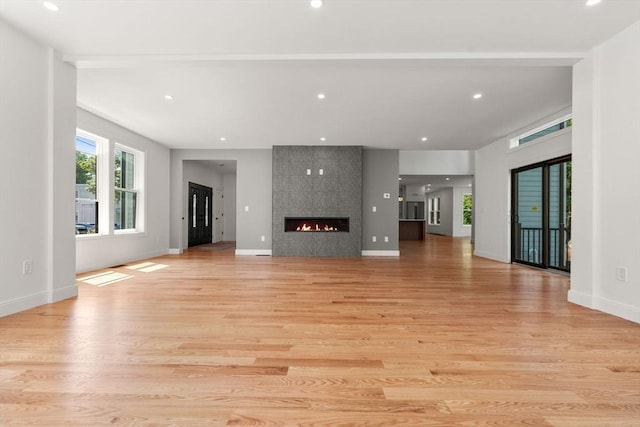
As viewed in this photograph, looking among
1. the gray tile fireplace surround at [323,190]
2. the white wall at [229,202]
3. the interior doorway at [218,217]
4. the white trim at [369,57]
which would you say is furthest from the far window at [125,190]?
the white wall at [229,202]

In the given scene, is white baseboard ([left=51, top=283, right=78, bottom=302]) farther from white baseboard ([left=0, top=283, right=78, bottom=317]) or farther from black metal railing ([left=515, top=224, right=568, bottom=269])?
black metal railing ([left=515, top=224, right=568, bottom=269])

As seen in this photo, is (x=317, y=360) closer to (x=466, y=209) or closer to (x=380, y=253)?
(x=380, y=253)

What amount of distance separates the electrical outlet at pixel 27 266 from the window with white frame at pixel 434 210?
16760mm

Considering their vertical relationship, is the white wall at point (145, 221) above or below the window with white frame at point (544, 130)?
below

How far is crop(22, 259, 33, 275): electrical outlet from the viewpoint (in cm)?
293

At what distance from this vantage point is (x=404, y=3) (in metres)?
2.45

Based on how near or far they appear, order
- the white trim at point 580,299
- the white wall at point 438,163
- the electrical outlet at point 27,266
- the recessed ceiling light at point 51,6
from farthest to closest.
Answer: the white wall at point 438,163 → the white trim at point 580,299 → the electrical outlet at point 27,266 → the recessed ceiling light at point 51,6

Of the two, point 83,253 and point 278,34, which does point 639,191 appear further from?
point 83,253

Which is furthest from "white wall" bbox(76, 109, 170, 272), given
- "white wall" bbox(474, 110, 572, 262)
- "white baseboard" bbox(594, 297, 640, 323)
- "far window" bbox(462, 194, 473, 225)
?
"far window" bbox(462, 194, 473, 225)

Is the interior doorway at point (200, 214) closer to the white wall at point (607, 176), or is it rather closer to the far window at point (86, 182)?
the far window at point (86, 182)

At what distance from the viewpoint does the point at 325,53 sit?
3191 mm

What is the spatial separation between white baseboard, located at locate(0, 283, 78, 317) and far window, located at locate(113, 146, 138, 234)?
2.84 meters

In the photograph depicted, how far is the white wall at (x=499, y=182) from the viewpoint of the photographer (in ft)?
17.9

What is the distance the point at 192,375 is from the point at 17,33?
3504 millimetres
